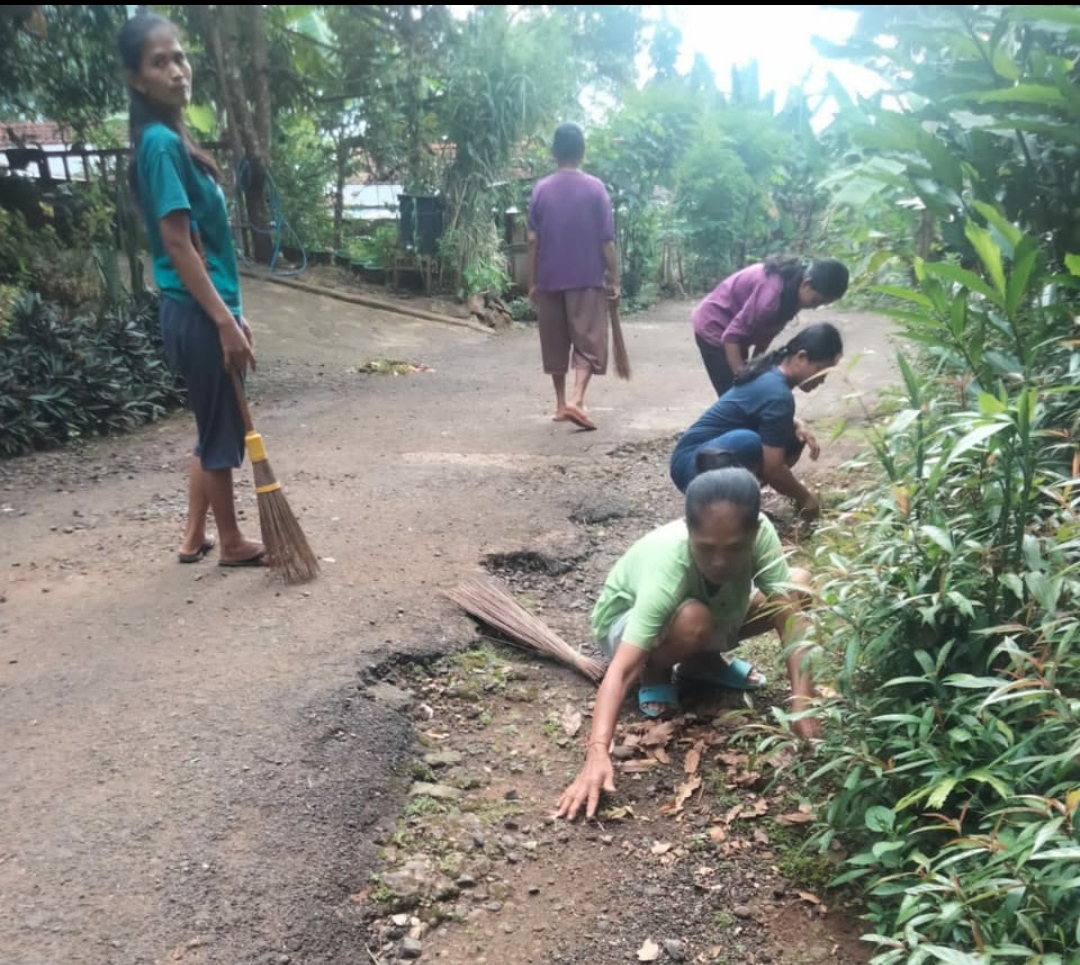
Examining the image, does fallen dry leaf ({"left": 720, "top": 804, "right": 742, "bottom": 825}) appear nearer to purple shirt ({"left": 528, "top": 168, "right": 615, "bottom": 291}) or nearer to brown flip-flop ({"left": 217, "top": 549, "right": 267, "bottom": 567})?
brown flip-flop ({"left": 217, "top": 549, "right": 267, "bottom": 567})

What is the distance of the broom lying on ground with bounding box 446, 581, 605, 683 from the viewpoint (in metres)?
2.83

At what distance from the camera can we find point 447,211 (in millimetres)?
10242

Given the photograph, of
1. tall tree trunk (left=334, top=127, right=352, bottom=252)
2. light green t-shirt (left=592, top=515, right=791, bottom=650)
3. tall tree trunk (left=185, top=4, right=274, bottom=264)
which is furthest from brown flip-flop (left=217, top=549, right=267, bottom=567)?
tall tree trunk (left=334, top=127, right=352, bottom=252)

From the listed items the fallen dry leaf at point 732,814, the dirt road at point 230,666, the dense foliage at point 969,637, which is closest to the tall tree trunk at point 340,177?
the dirt road at point 230,666

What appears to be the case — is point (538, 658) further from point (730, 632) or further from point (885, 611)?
point (885, 611)

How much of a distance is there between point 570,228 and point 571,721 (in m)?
3.18

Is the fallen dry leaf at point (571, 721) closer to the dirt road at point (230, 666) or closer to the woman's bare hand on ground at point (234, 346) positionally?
the dirt road at point (230, 666)

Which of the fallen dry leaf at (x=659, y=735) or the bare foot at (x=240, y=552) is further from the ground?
the bare foot at (x=240, y=552)

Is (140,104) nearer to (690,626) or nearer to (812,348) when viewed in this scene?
(690,626)

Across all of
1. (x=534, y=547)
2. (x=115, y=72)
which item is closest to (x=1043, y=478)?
(x=534, y=547)

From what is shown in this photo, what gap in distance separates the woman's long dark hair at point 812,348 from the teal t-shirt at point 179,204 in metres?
1.86

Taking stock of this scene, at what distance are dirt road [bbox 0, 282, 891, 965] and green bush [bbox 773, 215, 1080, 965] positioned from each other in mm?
702

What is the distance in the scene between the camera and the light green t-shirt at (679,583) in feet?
7.66

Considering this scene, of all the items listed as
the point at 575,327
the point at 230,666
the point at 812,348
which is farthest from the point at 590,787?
the point at 575,327
